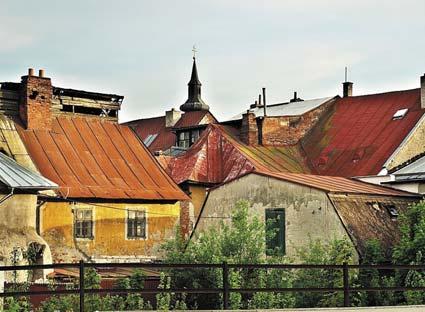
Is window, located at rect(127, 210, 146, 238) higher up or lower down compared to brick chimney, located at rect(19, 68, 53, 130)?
lower down

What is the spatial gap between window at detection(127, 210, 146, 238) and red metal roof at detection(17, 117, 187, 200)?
2.05 feet

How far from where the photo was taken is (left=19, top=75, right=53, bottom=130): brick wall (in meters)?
37.0

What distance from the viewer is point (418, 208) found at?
2788cm

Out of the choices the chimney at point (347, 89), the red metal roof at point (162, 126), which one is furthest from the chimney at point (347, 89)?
the red metal roof at point (162, 126)

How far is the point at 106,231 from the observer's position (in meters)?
34.7

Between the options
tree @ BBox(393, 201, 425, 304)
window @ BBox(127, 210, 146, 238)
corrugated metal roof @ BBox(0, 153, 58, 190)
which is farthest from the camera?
window @ BBox(127, 210, 146, 238)

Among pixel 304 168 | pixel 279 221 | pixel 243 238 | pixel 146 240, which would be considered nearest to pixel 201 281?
pixel 243 238

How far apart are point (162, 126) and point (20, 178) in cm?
4502

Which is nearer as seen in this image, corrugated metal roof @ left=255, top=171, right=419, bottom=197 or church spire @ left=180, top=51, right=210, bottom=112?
corrugated metal roof @ left=255, top=171, right=419, bottom=197

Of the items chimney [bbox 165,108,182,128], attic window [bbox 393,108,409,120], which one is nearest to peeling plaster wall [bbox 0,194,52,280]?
attic window [bbox 393,108,409,120]

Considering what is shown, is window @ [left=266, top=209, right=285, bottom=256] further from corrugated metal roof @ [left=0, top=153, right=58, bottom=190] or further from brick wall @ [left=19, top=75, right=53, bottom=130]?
brick wall @ [left=19, top=75, right=53, bottom=130]

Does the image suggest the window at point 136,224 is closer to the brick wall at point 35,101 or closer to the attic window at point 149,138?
the brick wall at point 35,101

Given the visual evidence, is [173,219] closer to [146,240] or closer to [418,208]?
[146,240]

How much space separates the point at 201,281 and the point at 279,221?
504 centimetres
